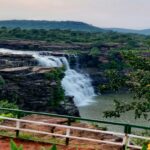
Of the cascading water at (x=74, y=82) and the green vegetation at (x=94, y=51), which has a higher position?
the green vegetation at (x=94, y=51)

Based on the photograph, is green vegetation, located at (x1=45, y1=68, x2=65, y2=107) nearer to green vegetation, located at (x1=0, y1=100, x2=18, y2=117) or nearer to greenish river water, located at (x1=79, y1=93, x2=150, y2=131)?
greenish river water, located at (x1=79, y1=93, x2=150, y2=131)

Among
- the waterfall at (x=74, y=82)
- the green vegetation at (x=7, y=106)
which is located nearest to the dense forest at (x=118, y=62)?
the waterfall at (x=74, y=82)

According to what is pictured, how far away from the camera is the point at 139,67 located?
23594 millimetres

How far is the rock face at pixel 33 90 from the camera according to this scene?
49.0 metres

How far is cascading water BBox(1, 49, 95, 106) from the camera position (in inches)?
2461

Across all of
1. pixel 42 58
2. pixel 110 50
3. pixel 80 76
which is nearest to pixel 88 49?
pixel 110 50

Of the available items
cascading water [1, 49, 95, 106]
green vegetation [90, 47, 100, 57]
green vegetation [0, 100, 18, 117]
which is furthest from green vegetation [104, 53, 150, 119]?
green vegetation [90, 47, 100, 57]

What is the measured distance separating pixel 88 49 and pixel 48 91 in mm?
37532

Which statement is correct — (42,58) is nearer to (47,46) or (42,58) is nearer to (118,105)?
(47,46)

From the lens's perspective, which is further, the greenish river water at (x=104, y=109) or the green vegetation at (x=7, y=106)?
the greenish river water at (x=104, y=109)

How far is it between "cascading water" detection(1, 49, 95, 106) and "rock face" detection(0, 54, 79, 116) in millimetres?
8241

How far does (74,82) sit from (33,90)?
1726cm

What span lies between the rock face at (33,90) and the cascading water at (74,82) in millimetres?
8241

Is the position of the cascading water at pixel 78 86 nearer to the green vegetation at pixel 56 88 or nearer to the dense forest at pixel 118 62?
the dense forest at pixel 118 62
